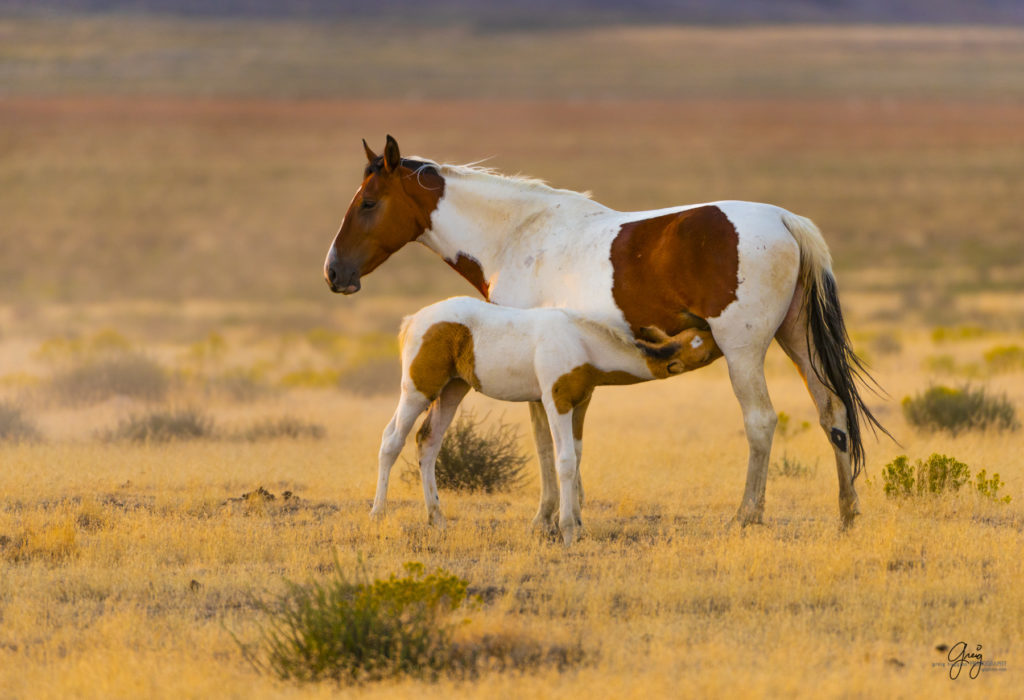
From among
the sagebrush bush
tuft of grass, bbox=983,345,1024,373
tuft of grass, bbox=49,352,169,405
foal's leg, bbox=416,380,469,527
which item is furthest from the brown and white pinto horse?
tuft of grass, bbox=983,345,1024,373

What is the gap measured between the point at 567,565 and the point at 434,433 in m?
1.65

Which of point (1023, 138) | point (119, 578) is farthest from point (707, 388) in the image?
point (1023, 138)

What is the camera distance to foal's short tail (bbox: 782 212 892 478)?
27.7 feet

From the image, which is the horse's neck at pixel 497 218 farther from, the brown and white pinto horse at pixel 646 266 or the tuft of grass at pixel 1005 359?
the tuft of grass at pixel 1005 359

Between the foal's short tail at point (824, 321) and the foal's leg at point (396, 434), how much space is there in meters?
2.58

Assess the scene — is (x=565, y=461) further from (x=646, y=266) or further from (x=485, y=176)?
(x=485, y=176)

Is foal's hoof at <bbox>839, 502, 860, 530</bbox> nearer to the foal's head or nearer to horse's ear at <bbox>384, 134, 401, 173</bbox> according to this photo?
the foal's head

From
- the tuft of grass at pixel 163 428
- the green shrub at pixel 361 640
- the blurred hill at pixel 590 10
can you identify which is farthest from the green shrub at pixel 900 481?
the blurred hill at pixel 590 10

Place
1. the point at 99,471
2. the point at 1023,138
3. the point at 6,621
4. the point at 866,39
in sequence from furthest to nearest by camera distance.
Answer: the point at 866,39, the point at 1023,138, the point at 99,471, the point at 6,621

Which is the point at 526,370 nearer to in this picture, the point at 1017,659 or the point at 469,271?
the point at 469,271

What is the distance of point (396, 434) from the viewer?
345 inches

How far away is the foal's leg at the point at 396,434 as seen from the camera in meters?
8.64

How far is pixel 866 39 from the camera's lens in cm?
11956

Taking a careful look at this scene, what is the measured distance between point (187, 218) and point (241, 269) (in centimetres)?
1135
